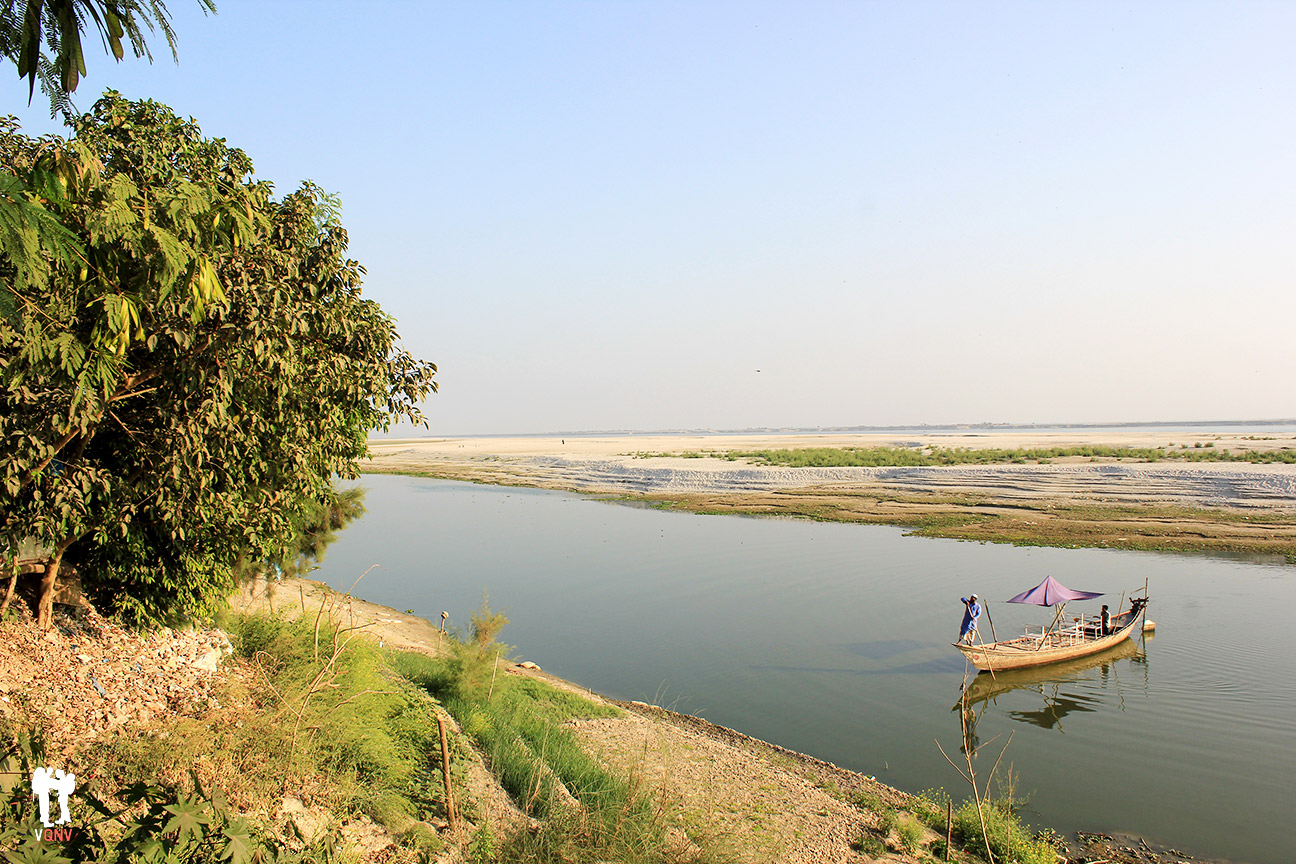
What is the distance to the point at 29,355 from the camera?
17.2ft

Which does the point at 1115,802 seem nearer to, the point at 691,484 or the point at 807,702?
the point at 807,702

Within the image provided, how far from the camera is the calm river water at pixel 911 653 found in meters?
11.7

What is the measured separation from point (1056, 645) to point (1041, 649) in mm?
750

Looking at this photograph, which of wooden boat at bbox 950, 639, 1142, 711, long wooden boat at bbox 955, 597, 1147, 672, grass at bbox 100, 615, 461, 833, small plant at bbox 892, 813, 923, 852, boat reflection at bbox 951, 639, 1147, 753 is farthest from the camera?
long wooden boat at bbox 955, 597, 1147, 672

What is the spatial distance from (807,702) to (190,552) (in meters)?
11.6

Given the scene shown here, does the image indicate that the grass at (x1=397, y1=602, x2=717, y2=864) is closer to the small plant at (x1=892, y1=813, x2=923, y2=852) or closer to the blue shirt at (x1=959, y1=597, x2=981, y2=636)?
the small plant at (x1=892, y1=813, x2=923, y2=852)

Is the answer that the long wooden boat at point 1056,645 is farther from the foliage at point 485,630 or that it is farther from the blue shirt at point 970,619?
the foliage at point 485,630

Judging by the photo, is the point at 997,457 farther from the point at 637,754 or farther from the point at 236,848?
the point at 236,848

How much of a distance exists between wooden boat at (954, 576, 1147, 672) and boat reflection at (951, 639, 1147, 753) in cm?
20

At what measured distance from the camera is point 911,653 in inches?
700

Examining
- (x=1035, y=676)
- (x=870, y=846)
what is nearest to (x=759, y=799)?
(x=870, y=846)

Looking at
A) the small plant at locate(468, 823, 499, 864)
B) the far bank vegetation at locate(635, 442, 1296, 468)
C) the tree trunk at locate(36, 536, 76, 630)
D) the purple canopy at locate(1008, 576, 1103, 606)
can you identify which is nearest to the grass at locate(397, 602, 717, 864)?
the small plant at locate(468, 823, 499, 864)

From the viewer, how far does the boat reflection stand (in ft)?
47.1

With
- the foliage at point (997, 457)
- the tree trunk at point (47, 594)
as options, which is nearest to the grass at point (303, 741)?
the tree trunk at point (47, 594)
